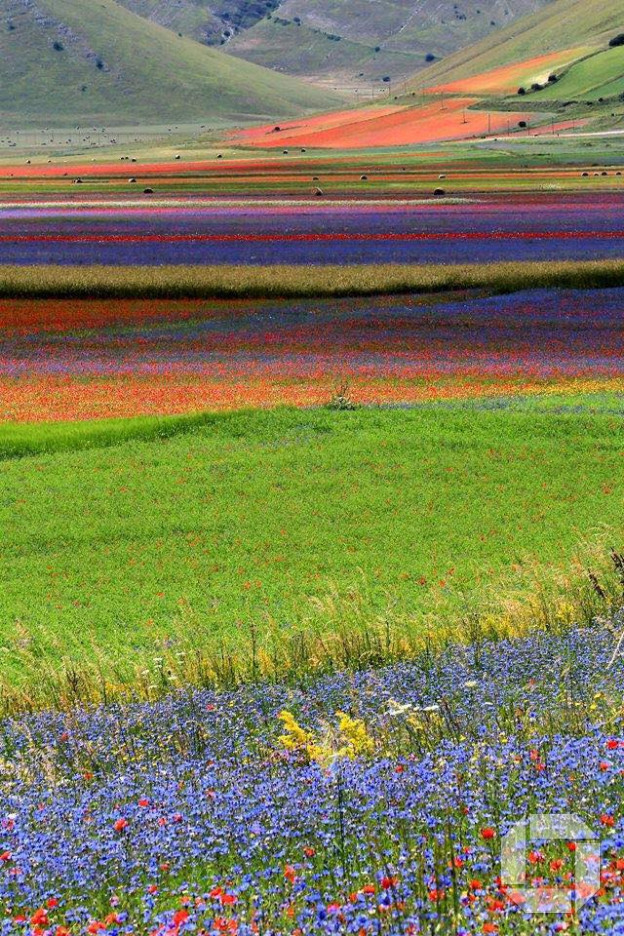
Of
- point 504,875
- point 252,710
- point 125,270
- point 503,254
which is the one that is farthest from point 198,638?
point 503,254

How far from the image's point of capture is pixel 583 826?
7516mm

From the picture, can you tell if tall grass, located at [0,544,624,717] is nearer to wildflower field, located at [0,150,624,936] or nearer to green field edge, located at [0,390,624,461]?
wildflower field, located at [0,150,624,936]

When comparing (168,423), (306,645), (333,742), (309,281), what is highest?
(309,281)

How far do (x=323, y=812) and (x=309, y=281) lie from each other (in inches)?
1775

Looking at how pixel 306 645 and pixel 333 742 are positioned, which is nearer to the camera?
pixel 333 742

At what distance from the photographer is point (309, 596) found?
18.0 m

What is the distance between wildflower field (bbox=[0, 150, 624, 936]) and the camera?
7.80 metres

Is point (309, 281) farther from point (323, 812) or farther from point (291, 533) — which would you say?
point (323, 812)

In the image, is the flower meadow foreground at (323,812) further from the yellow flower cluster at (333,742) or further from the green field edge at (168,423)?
the green field edge at (168,423)

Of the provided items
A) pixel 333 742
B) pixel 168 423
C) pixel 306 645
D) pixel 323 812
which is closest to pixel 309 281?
pixel 168 423

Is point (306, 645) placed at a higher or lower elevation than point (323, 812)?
lower

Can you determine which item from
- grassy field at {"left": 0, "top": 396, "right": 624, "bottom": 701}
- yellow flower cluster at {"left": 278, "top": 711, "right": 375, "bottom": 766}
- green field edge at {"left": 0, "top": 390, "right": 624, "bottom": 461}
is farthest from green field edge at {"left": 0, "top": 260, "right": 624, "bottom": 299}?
yellow flower cluster at {"left": 278, "top": 711, "right": 375, "bottom": 766}

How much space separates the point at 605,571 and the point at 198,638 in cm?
615

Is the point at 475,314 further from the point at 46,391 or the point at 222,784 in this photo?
the point at 222,784
